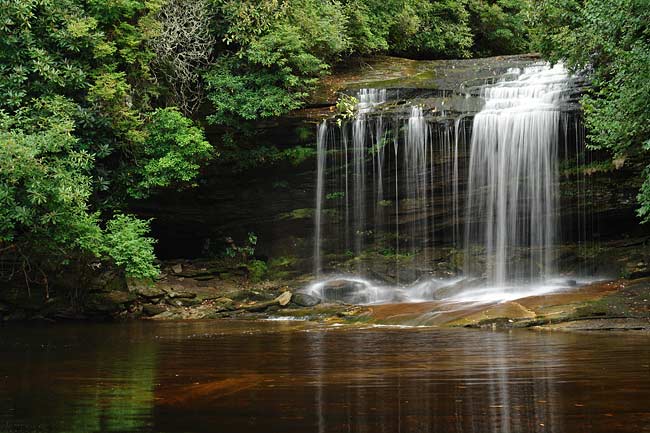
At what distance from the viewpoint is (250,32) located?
21.3m

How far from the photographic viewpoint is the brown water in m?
5.77

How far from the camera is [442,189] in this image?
21.1 meters

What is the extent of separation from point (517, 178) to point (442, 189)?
7.28ft

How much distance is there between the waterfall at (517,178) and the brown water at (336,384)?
7.44 metres

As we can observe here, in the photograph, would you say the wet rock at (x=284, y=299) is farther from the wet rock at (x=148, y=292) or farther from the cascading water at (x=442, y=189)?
the wet rock at (x=148, y=292)

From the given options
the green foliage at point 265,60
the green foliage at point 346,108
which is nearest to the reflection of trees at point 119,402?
the green foliage at point 265,60

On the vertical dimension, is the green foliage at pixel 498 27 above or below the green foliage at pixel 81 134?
above

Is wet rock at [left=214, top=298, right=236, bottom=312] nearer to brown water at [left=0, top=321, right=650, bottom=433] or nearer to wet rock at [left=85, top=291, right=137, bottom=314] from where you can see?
wet rock at [left=85, top=291, right=137, bottom=314]

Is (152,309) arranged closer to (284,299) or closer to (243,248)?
(284,299)

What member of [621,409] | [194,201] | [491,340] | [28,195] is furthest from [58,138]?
[621,409]

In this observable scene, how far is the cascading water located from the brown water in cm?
763

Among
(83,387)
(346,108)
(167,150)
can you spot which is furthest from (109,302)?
(83,387)

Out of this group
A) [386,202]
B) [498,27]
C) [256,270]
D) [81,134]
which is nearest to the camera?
[81,134]

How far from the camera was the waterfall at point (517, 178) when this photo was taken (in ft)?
64.5
